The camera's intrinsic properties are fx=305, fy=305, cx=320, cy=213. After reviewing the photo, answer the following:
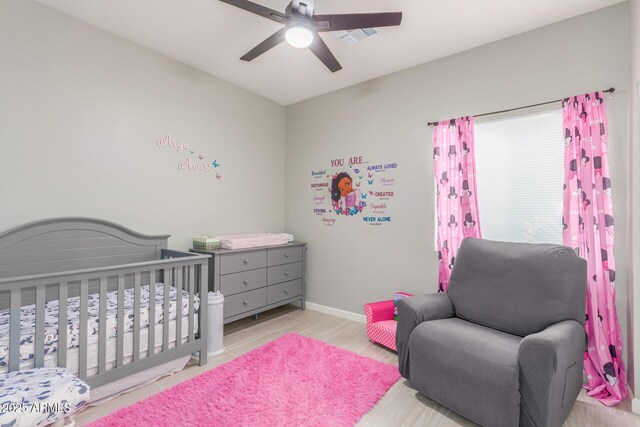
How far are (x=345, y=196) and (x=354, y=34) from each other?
1651mm

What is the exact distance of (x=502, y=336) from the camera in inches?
72.9

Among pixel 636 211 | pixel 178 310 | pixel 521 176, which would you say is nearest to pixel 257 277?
pixel 178 310

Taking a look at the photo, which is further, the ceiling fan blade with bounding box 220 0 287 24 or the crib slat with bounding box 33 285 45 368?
the ceiling fan blade with bounding box 220 0 287 24

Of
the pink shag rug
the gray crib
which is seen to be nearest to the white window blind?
the pink shag rug

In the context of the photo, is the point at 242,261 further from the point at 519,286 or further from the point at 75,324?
the point at 519,286

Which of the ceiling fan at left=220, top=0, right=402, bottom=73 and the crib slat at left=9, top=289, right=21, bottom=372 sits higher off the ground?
the ceiling fan at left=220, top=0, right=402, bottom=73

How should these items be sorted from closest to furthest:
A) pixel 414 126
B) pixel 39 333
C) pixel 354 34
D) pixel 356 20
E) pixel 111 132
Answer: pixel 39 333 < pixel 356 20 < pixel 354 34 < pixel 111 132 < pixel 414 126

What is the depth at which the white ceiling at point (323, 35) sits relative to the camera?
2.15 m

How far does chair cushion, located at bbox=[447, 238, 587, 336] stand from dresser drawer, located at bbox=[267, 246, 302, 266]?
185cm

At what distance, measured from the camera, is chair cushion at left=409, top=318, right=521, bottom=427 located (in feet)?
5.08

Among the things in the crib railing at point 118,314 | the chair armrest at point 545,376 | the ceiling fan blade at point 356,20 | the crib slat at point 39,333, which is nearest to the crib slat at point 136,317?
the crib railing at point 118,314

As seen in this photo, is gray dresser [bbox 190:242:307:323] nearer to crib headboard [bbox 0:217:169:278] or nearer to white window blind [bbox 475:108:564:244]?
crib headboard [bbox 0:217:169:278]

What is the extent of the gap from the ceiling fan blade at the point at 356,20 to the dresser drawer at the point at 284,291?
100 inches

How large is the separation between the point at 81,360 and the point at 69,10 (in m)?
2.46
